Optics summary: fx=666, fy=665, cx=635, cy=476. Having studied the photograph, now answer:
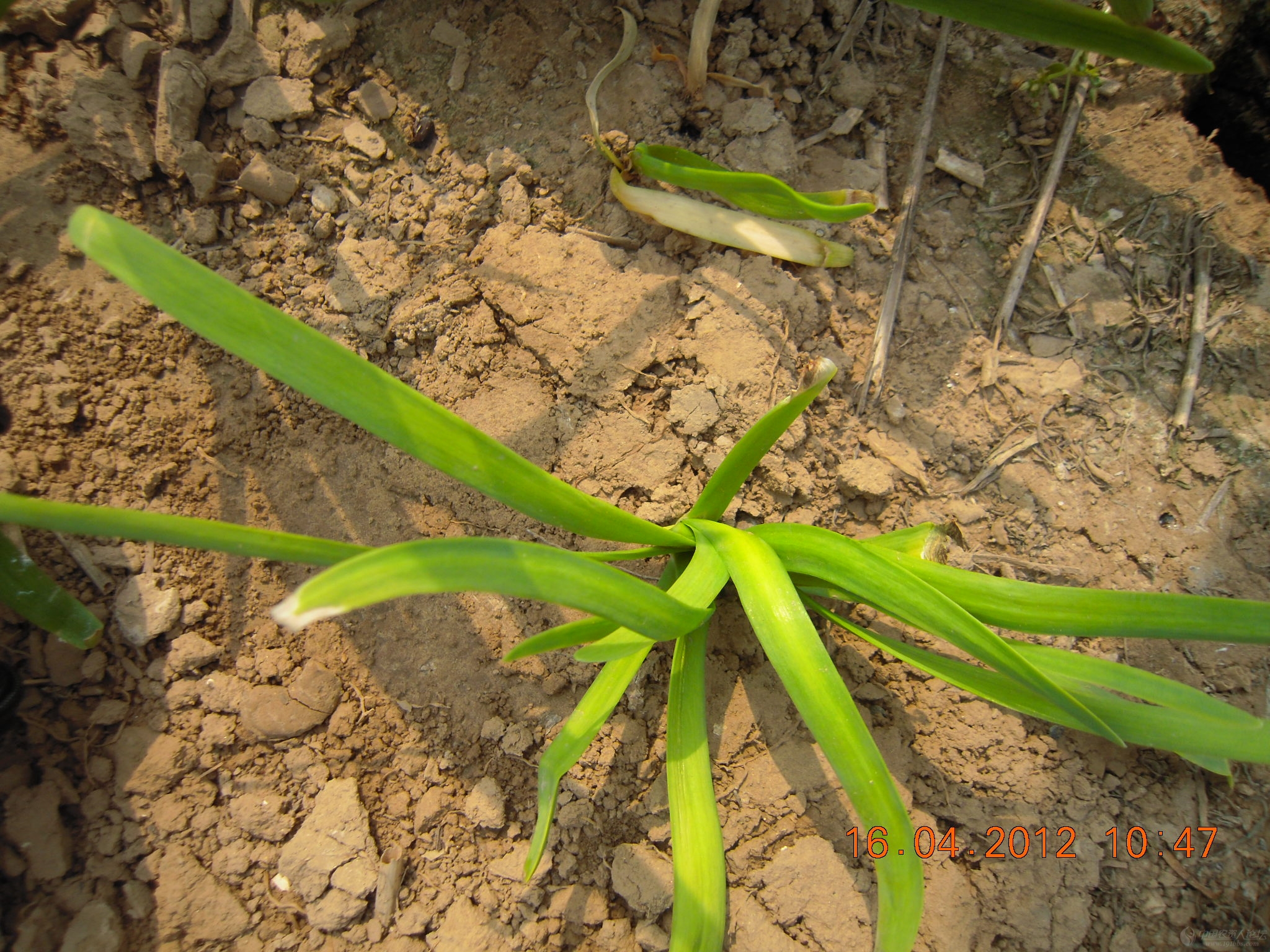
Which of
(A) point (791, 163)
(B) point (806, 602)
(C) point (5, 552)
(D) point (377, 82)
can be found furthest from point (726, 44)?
(C) point (5, 552)

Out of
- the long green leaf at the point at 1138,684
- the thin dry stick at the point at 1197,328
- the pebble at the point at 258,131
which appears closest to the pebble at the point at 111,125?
the pebble at the point at 258,131

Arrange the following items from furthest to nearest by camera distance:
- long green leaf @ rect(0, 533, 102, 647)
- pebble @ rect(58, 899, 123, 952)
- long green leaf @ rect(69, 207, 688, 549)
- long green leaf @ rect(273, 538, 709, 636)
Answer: pebble @ rect(58, 899, 123, 952)
long green leaf @ rect(0, 533, 102, 647)
long green leaf @ rect(69, 207, 688, 549)
long green leaf @ rect(273, 538, 709, 636)

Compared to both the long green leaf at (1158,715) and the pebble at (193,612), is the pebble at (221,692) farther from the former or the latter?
the long green leaf at (1158,715)

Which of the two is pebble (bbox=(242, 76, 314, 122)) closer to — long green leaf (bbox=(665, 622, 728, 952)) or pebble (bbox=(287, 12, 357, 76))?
pebble (bbox=(287, 12, 357, 76))

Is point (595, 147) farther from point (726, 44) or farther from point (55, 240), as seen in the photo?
point (55, 240)

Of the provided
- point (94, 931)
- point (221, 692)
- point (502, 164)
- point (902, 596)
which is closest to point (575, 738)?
point (902, 596)

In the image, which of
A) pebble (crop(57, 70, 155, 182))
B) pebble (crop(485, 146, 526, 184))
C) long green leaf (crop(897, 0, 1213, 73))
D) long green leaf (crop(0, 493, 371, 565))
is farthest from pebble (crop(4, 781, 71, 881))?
long green leaf (crop(897, 0, 1213, 73))

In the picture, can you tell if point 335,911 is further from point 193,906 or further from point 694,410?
point 694,410
